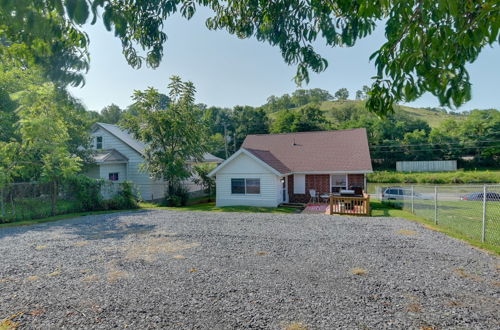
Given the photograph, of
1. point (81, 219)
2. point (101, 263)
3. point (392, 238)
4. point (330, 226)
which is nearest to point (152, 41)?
point (101, 263)

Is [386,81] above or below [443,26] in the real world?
below

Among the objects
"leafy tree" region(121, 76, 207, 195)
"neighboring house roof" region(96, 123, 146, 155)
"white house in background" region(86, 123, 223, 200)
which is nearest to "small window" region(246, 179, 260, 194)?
"leafy tree" region(121, 76, 207, 195)

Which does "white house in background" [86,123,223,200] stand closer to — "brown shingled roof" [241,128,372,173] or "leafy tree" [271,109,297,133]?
"brown shingled roof" [241,128,372,173]

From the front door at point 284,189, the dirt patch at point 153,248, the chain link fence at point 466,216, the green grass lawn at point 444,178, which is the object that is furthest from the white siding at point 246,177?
the green grass lawn at point 444,178

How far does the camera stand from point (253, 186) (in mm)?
17328

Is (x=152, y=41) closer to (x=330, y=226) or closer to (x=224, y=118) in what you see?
(x=330, y=226)

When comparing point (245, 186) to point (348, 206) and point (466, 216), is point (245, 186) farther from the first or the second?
point (466, 216)

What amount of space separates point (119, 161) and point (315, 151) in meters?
14.1

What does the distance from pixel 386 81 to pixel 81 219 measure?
14.1 m

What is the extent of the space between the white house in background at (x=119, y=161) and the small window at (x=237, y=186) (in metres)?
6.18

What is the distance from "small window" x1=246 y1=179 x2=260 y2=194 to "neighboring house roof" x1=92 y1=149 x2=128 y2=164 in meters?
9.76

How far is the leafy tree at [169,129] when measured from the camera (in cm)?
1808

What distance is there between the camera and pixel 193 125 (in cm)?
1903

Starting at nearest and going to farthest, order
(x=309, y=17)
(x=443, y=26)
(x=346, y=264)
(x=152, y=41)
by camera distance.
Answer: (x=443, y=26) < (x=309, y=17) < (x=152, y=41) < (x=346, y=264)
